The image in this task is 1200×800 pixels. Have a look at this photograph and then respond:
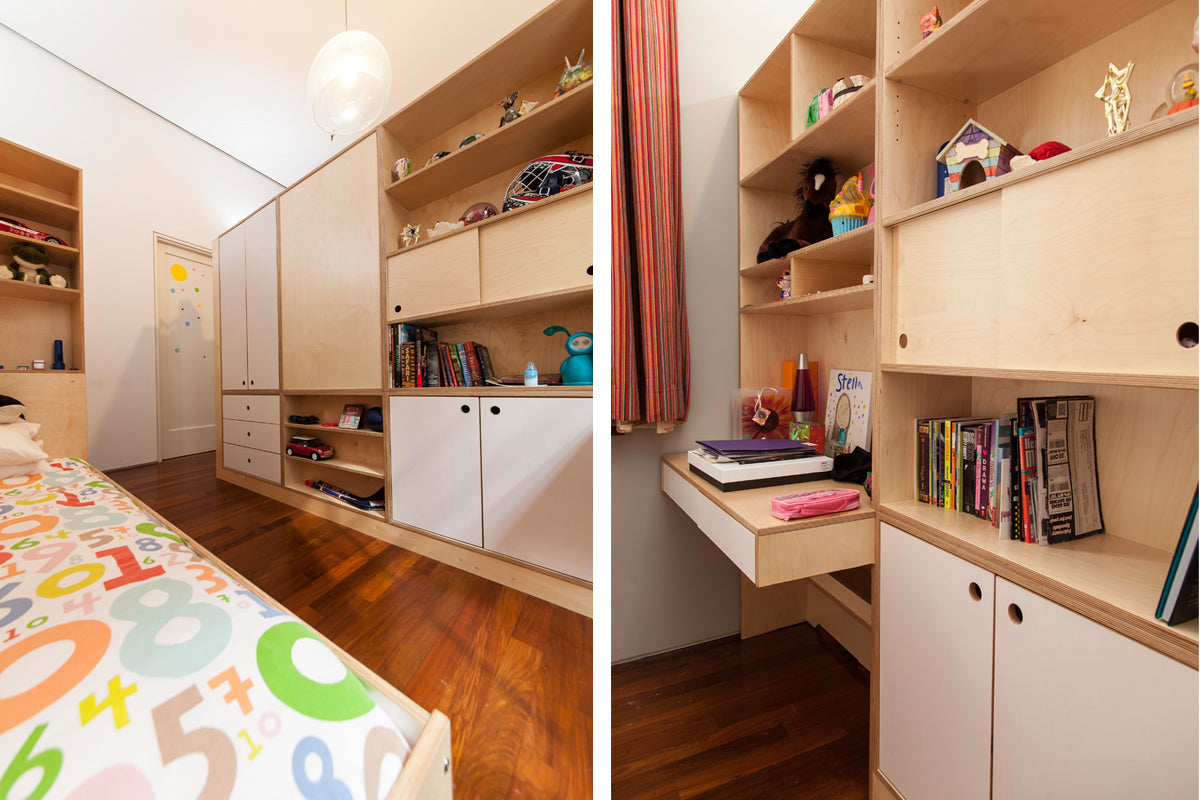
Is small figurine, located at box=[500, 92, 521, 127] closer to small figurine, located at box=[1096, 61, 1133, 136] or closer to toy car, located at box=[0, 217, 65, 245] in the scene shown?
toy car, located at box=[0, 217, 65, 245]

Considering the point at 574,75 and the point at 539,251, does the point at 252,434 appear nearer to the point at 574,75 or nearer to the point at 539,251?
the point at 539,251

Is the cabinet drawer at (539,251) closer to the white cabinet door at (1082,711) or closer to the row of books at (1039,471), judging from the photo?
the row of books at (1039,471)

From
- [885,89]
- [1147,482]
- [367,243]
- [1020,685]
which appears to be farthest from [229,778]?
[885,89]

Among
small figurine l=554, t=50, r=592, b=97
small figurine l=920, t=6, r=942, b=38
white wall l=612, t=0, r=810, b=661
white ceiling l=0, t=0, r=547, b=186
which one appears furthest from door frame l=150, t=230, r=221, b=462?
small figurine l=920, t=6, r=942, b=38

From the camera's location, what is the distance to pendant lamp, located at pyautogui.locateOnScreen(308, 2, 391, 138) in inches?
20.0

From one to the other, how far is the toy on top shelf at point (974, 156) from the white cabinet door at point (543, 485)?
83 cm

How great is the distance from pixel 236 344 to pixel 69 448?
176 millimetres

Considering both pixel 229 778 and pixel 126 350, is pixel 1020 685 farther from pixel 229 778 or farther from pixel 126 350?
pixel 126 350

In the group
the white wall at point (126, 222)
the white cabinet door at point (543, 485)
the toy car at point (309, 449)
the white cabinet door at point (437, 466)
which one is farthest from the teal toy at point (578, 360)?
the white wall at point (126, 222)

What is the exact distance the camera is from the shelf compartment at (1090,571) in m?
0.48

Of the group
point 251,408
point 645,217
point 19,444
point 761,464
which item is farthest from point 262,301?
point 761,464

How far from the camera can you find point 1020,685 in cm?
62

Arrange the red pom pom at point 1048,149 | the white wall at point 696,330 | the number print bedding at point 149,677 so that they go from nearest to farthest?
the number print bedding at point 149,677 → the red pom pom at point 1048,149 → the white wall at point 696,330

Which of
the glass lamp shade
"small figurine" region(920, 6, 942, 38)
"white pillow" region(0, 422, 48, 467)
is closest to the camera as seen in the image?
"white pillow" region(0, 422, 48, 467)
